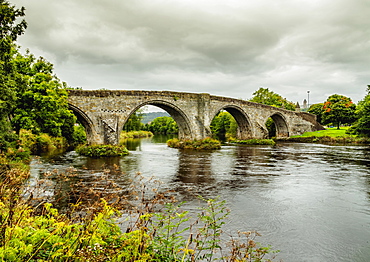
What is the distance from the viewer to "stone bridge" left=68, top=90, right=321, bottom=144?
21500 millimetres

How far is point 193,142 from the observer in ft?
90.0

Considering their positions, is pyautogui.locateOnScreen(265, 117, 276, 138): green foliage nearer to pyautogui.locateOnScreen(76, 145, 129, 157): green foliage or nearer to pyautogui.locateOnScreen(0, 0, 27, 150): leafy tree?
pyautogui.locateOnScreen(76, 145, 129, 157): green foliage

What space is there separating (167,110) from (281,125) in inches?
1164

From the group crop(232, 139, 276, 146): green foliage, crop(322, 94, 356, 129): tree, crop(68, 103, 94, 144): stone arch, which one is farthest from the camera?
crop(322, 94, 356, 129): tree

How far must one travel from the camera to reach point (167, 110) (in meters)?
28.6

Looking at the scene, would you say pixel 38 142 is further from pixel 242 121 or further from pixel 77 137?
pixel 242 121

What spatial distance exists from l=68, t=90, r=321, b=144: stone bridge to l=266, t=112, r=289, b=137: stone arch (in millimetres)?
1133

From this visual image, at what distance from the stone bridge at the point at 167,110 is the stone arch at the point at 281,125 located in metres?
1.13

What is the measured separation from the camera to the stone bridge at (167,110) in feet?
70.5

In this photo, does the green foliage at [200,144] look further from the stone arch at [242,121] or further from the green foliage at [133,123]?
the green foliage at [133,123]

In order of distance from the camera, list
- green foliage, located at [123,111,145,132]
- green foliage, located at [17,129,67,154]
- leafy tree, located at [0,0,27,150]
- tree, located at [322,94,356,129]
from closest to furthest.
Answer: leafy tree, located at [0,0,27,150] → green foliage, located at [17,129,67,154] → tree, located at [322,94,356,129] → green foliage, located at [123,111,145,132]

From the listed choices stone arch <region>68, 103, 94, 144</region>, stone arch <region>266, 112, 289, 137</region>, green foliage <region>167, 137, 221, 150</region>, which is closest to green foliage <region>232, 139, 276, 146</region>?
green foliage <region>167, 137, 221, 150</region>

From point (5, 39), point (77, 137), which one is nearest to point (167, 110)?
point (77, 137)

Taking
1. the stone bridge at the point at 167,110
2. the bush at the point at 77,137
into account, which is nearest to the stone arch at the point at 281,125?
the stone bridge at the point at 167,110
